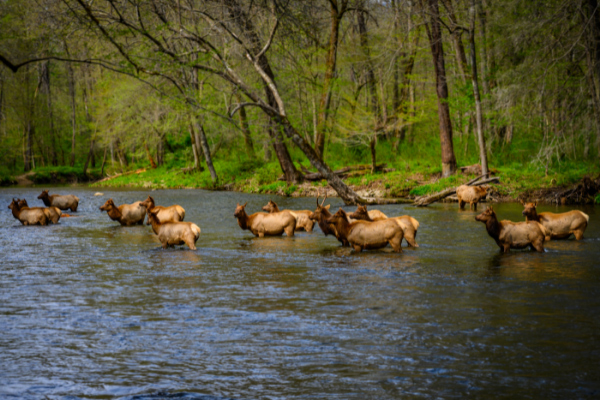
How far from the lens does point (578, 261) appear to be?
12172 mm

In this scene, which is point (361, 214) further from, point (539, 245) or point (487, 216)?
point (539, 245)

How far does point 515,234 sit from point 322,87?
2448cm

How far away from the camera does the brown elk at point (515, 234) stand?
13469 mm

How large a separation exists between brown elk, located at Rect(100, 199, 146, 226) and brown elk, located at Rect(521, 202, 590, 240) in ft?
42.9

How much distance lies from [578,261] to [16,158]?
68.6 meters

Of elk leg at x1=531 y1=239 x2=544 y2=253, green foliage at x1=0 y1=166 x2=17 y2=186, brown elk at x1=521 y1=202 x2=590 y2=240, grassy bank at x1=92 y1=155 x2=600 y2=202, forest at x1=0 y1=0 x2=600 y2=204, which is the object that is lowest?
elk leg at x1=531 y1=239 x2=544 y2=253

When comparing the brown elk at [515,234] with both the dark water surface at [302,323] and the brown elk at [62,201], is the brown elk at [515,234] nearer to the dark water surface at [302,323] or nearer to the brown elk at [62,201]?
the dark water surface at [302,323]

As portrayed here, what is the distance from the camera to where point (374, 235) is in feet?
45.1

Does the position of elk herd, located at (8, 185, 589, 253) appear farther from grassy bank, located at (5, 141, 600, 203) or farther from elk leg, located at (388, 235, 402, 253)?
grassy bank, located at (5, 141, 600, 203)

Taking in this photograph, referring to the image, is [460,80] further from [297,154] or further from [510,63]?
Answer: [297,154]

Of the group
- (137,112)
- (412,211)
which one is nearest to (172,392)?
(412,211)

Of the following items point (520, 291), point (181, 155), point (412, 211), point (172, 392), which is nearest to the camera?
point (172, 392)

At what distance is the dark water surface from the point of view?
242 inches

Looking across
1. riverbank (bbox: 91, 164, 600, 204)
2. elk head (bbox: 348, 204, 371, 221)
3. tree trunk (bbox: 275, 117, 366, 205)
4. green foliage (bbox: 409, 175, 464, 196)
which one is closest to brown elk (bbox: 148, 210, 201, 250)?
elk head (bbox: 348, 204, 371, 221)
